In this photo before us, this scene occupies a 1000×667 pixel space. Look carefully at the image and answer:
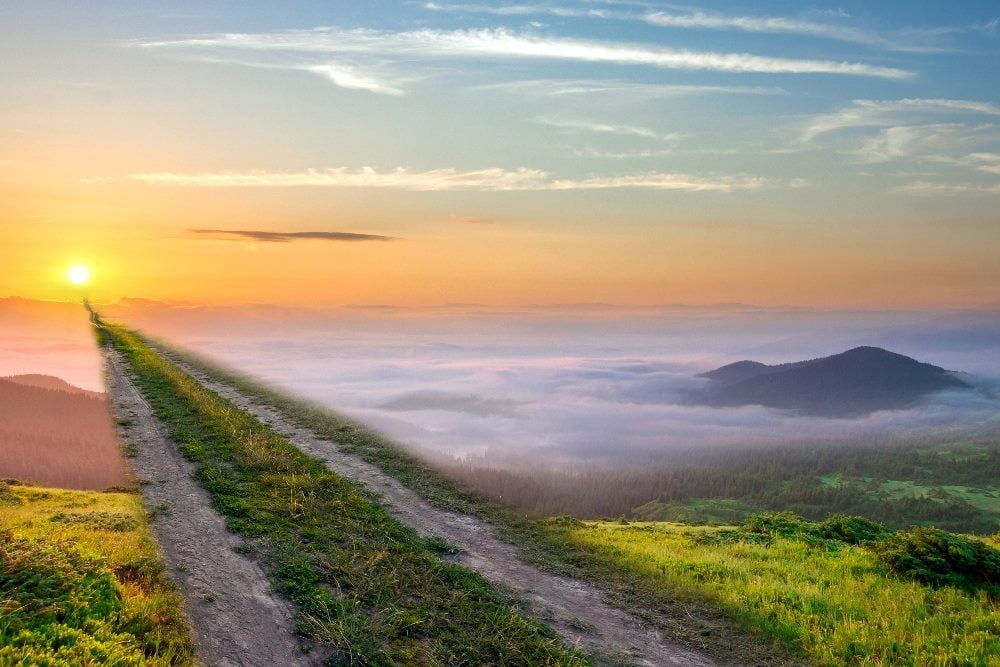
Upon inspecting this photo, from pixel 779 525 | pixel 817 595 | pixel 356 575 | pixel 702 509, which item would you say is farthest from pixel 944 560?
pixel 702 509

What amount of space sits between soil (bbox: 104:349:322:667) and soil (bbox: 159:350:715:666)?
12.0 ft

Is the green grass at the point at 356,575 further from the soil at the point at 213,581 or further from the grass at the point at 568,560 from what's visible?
the grass at the point at 568,560

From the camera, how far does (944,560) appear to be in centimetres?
1226

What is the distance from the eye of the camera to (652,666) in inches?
347

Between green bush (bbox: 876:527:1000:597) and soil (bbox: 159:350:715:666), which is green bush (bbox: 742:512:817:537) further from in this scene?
soil (bbox: 159:350:715:666)

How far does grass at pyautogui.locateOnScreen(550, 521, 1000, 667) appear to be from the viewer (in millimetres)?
9586

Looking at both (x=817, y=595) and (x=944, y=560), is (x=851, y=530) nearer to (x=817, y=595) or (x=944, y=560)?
(x=944, y=560)

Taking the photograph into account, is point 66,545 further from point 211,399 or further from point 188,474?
point 211,399

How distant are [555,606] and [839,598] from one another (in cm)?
522

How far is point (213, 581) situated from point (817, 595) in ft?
34.1

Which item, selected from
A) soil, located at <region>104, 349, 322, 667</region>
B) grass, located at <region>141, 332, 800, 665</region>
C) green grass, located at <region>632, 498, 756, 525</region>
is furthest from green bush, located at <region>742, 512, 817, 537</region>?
green grass, located at <region>632, 498, 756, 525</region>

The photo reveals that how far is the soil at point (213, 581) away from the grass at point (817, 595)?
21.3ft

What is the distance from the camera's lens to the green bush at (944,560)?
39.2 ft

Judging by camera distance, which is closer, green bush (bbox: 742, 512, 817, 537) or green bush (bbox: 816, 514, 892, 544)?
green bush (bbox: 816, 514, 892, 544)
